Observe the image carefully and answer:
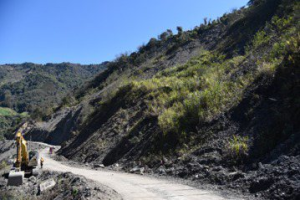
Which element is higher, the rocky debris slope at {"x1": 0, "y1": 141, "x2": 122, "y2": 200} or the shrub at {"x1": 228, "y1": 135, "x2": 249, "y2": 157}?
the shrub at {"x1": 228, "y1": 135, "x2": 249, "y2": 157}

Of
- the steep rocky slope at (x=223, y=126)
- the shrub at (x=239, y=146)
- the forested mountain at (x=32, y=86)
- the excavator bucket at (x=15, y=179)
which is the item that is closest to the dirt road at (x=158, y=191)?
the steep rocky slope at (x=223, y=126)

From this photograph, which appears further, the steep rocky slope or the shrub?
the shrub

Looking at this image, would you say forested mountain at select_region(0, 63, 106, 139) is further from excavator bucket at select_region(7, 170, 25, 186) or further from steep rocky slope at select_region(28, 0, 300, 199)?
excavator bucket at select_region(7, 170, 25, 186)

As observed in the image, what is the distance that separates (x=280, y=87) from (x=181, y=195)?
5638 mm

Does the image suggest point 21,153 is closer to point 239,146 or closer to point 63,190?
point 63,190

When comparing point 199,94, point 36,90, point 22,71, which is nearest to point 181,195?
point 199,94

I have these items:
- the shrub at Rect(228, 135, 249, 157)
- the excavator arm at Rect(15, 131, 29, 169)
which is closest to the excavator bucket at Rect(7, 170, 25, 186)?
the excavator arm at Rect(15, 131, 29, 169)

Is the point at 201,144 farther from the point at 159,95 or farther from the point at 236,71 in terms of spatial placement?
the point at 159,95

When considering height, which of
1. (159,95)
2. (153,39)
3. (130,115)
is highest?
(153,39)

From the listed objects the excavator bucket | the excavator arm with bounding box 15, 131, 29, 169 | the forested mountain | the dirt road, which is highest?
the forested mountain

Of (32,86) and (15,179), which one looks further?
(32,86)

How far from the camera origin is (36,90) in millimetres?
124125

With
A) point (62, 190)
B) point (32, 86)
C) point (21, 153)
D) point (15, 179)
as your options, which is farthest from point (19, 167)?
A: point (32, 86)

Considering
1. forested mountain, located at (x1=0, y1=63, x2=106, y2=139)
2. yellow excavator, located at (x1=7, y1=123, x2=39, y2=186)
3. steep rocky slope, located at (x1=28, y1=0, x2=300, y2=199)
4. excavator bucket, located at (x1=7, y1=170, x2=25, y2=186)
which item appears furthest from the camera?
forested mountain, located at (x1=0, y1=63, x2=106, y2=139)
